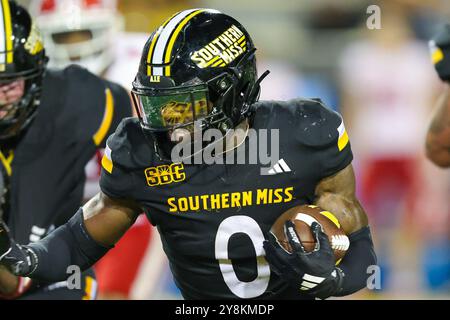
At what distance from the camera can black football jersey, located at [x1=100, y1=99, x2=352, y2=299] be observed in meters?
3.08

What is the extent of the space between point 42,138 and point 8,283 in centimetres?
54

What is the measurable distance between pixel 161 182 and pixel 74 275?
0.54 metres

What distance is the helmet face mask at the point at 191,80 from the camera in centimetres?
296

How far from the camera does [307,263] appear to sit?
9.36ft

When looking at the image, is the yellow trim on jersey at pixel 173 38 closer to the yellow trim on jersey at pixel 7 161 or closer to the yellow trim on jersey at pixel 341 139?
the yellow trim on jersey at pixel 341 139

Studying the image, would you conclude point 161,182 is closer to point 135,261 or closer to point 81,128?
point 81,128

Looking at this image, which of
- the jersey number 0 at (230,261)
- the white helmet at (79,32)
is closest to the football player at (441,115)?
the jersey number 0 at (230,261)

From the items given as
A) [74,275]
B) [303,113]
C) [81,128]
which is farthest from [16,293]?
[303,113]

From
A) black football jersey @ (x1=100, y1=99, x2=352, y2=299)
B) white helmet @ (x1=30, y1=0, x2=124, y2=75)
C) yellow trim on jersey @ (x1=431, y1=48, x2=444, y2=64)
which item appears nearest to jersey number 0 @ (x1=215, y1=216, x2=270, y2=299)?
black football jersey @ (x1=100, y1=99, x2=352, y2=299)

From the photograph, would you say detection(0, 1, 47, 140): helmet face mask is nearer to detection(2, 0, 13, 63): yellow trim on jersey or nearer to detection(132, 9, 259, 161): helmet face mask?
detection(2, 0, 13, 63): yellow trim on jersey

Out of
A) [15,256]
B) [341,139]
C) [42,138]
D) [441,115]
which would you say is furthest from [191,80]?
[441,115]

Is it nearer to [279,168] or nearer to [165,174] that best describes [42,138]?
[165,174]

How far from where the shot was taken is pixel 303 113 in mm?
3125
